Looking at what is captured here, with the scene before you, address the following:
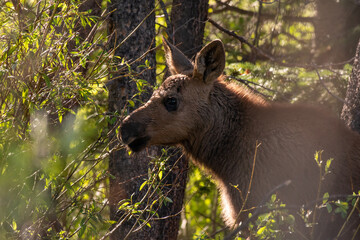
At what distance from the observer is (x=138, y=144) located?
5.70m

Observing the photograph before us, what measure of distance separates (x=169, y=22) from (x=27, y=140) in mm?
3241

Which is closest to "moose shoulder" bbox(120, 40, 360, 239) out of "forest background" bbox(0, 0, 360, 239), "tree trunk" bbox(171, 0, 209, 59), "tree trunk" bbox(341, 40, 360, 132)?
"forest background" bbox(0, 0, 360, 239)

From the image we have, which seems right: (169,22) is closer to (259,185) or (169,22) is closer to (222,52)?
(222,52)

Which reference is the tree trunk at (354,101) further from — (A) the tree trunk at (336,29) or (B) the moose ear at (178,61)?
(A) the tree trunk at (336,29)

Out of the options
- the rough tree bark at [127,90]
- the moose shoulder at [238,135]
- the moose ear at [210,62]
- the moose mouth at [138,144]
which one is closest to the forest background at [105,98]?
the rough tree bark at [127,90]

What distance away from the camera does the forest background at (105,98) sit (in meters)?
4.71

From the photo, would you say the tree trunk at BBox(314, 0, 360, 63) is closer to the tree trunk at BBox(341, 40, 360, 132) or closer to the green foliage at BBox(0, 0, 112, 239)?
the tree trunk at BBox(341, 40, 360, 132)

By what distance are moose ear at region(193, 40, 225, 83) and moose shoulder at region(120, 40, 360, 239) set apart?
0.04 ft

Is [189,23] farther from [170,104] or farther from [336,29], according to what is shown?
[336,29]

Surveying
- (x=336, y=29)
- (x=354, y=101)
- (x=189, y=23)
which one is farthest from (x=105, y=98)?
(x=336, y=29)

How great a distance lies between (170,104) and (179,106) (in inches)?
4.2

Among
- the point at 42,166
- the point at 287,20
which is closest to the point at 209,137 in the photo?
the point at 42,166

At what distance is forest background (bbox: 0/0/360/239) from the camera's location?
471cm

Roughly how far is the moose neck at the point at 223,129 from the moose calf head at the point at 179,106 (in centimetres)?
9
